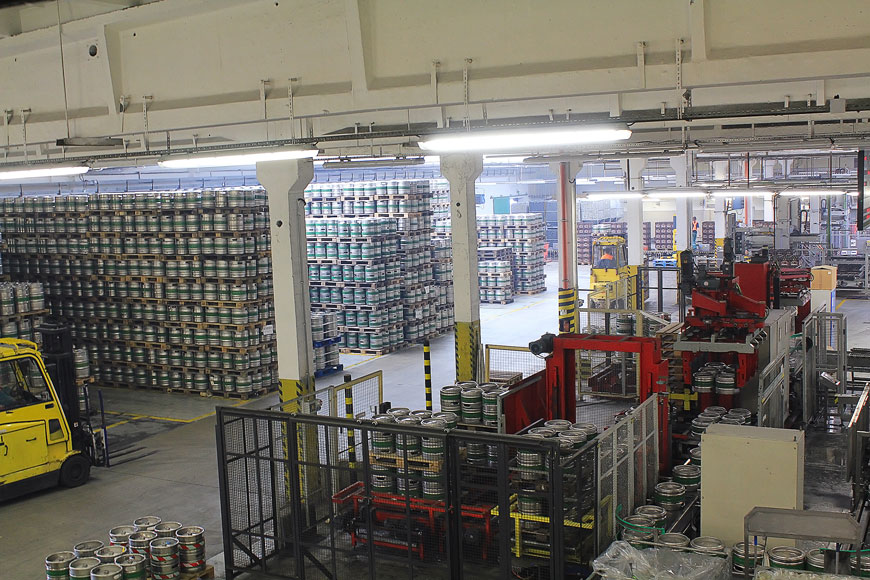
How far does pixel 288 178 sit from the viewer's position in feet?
32.4

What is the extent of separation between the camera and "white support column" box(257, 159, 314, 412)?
996 centimetres

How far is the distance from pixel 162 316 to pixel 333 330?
342cm

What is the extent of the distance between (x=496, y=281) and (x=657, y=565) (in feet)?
66.5

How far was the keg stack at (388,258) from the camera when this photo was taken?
19.3 m

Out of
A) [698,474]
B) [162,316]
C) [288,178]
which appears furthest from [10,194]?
[698,474]

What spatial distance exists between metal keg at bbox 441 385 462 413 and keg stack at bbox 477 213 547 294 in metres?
17.7

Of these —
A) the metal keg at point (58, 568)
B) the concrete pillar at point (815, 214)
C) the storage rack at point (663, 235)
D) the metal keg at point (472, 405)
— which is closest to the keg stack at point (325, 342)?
the metal keg at point (472, 405)

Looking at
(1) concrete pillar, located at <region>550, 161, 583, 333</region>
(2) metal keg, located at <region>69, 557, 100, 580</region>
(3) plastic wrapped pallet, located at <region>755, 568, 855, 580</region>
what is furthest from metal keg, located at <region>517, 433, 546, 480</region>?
(1) concrete pillar, located at <region>550, 161, 583, 333</region>

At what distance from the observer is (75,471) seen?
11367 millimetres

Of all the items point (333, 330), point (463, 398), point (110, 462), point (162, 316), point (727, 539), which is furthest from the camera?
point (333, 330)

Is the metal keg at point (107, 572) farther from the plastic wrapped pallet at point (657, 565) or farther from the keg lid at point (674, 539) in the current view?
the keg lid at point (674, 539)

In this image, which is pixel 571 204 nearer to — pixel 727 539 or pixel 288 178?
pixel 288 178

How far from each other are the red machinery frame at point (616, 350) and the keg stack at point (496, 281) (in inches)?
641

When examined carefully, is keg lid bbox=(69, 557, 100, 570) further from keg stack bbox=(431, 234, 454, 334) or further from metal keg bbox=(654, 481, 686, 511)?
keg stack bbox=(431, 234, 454, 334)
